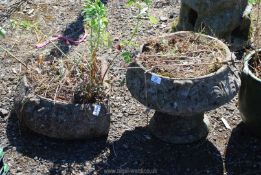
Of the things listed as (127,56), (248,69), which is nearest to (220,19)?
(248,69)

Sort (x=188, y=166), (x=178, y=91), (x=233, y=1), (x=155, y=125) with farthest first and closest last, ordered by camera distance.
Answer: (x=233, y=1) < (x=155, y=125) < (x=188, y=166) < (x=178, y=91)

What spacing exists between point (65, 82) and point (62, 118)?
15.5 inches

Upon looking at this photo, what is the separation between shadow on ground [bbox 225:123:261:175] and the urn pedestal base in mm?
281

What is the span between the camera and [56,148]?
4520 millimetres

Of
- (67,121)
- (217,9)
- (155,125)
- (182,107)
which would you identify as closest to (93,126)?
(67,121)

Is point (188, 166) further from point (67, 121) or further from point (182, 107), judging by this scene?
point (67, 121)

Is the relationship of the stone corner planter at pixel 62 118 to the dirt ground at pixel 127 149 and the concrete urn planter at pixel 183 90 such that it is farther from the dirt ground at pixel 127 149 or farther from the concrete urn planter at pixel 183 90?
the concrete urn planter at pixel 183 90

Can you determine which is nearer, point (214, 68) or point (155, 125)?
point (214, 68)

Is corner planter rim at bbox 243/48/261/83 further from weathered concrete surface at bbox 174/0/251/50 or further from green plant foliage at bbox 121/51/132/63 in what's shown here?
weathered concrete surface at bbox 174/0/251/50

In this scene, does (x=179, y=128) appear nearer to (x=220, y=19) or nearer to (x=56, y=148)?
(x=56, y=148)

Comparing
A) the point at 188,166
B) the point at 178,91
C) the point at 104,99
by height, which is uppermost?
the point at 178,91

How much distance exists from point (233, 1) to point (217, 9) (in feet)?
0.64

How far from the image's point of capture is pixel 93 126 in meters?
4.48

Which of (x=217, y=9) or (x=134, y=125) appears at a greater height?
(x=217, y=9)
